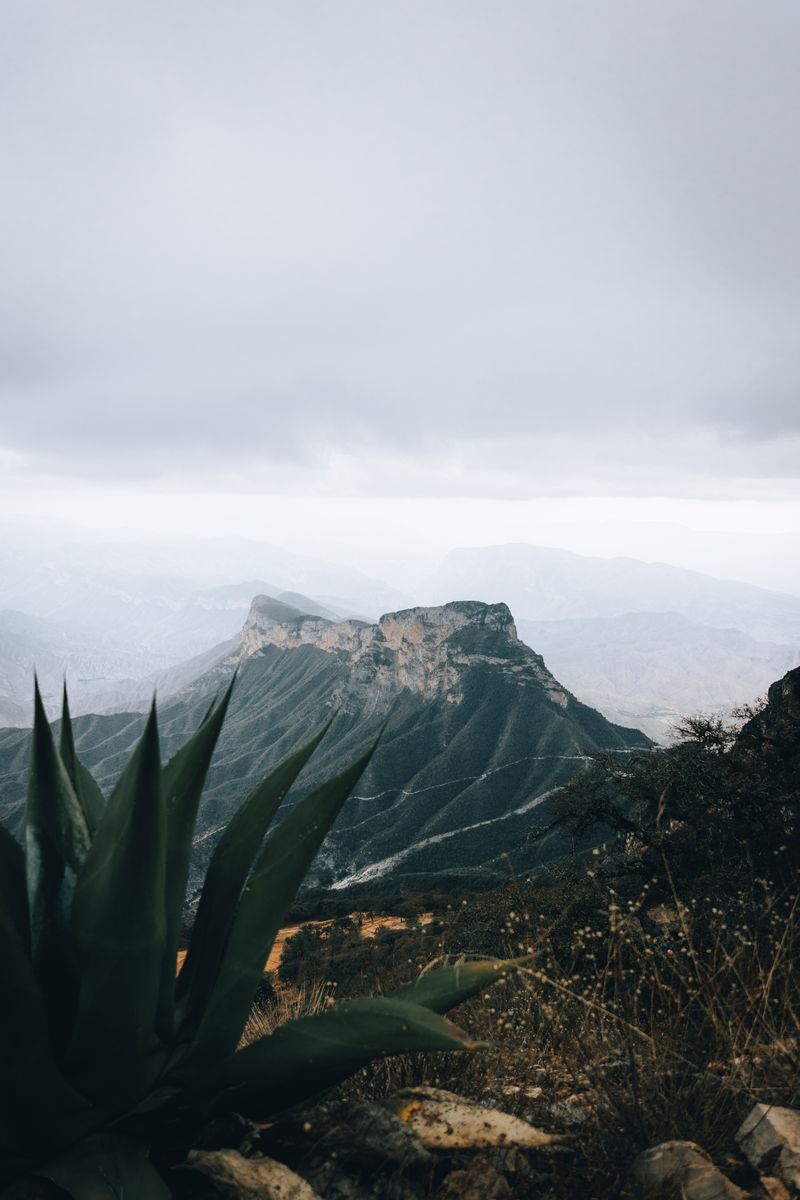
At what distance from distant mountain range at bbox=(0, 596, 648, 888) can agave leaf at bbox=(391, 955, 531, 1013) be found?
52237mm

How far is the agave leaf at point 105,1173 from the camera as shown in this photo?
51.1 inches

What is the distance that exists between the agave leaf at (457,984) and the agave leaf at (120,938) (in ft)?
2.22

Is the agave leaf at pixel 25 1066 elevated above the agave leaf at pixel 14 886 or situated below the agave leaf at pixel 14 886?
below

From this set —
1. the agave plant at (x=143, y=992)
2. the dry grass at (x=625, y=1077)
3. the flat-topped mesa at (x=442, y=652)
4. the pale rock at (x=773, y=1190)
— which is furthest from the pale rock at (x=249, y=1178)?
the flat-topped mesa at (x=442, y=652)

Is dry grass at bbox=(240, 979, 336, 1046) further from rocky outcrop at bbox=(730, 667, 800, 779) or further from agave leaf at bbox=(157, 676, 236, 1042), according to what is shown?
rocky outcrop at bbox=(730, 667, 800, 779)

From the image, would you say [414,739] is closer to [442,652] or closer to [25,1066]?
[442,652]

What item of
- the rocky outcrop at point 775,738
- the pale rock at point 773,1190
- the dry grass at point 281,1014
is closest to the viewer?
the pale rock at point 773,1190

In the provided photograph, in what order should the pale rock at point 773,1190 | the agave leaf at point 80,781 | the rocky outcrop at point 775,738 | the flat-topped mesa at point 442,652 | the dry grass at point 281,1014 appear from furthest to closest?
the flat-topped mesa at point 442,652, the rocky outcrop at point 775,738, the dry grass at point 281,1014, the agave leaf at point 80,781, the pale rock at point 773,1190

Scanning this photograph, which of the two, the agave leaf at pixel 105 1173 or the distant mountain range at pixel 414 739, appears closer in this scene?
the agave leaf at pixel 105 1173

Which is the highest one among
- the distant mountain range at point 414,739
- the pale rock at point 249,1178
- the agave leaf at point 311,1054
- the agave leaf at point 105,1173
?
the agave leaf at point 311,1054

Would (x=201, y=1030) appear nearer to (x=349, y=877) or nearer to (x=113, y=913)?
(x=113, y=913)

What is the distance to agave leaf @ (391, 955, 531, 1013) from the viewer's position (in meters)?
1.68

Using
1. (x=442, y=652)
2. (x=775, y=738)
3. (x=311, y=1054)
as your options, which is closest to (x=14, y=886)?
(x=311, y=1054)

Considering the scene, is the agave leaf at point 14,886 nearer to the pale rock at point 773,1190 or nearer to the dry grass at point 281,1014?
the dry grass at point 281,1014
